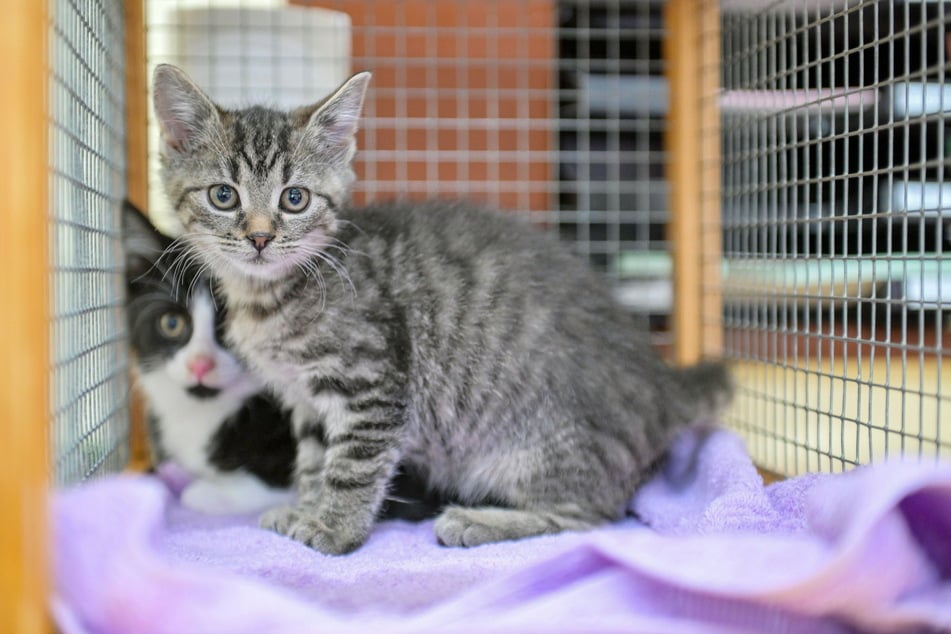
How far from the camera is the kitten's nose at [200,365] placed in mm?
1795

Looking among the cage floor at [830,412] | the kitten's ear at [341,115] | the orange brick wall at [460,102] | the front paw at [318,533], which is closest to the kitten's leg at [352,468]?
the front paw at [318,533]

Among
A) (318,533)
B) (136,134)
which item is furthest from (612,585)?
(136,134)

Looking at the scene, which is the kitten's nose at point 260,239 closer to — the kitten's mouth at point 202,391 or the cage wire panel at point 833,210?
the kitten's mouth at point 202,391

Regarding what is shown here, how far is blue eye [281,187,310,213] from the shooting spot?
1.60 metres

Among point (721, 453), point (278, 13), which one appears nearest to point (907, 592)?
point (721, 453)

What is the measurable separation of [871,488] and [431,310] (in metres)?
0.92

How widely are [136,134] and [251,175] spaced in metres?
0.73

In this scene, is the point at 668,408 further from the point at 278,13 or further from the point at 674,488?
the point at 278,13

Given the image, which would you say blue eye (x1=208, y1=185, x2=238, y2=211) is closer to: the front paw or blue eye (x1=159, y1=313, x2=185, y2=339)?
blue eye (x1=159, y1=313, x2=185, y2=339)

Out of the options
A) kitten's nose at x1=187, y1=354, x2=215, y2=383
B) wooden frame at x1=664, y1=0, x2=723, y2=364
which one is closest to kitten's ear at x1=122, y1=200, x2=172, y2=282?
kitten's nose at x1=187, y1=354, x2=215, y2=383

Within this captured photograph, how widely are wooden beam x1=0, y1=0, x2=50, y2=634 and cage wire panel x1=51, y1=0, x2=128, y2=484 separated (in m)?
0.25

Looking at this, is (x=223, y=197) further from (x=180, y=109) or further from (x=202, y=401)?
(x=202, y=401)

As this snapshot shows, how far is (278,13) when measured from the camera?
236 cm

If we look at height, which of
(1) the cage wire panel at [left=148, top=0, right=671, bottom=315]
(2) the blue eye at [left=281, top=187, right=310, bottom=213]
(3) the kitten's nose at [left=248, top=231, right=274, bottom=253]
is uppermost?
(1) the cage wire panel at [left=148, top=0, right=671, bottom=315]
